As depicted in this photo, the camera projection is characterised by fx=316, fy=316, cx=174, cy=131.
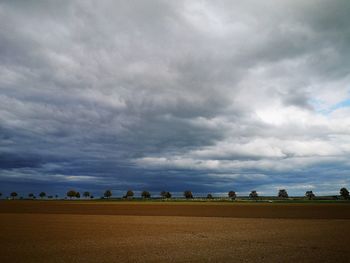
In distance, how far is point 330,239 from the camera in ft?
91.4

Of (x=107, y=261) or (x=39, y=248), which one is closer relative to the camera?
(x=107, y=261)

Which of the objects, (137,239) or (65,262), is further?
(137,239)

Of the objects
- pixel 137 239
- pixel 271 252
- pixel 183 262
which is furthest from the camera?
pixel 137 239

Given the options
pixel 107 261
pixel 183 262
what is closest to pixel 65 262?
pixel 107 261

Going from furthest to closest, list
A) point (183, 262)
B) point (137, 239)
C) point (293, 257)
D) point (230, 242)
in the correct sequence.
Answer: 1. point (137, 239)
2. point (230, 242)
3. point (293, 257)
4. point (183, 262)

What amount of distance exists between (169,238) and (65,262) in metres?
12.1

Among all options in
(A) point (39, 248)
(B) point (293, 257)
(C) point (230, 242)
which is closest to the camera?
(B) point (293, 257)

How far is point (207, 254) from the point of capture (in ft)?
67.9

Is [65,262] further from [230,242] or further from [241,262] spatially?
[230,242]

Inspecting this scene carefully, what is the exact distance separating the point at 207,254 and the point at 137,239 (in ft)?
30.6

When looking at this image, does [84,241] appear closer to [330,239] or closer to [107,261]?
[107,261]

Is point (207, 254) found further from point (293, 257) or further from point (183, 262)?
point (293, 257)

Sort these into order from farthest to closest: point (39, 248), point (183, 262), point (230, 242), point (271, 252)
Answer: point (230, 242)
point (39, 248)
point (271, 252)
point (183, 262)

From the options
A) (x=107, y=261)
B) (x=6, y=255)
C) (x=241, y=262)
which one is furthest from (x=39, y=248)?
(x=241, y=262)
